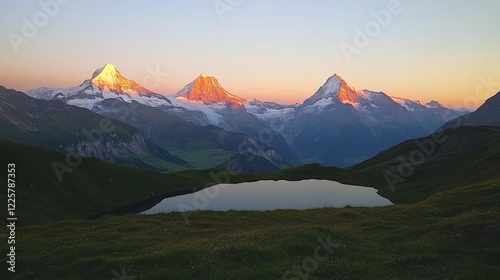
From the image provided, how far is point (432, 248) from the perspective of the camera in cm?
3138


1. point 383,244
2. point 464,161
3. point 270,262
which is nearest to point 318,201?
point 464,161

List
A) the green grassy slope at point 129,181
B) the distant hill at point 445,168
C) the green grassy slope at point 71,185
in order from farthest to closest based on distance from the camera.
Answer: the green grassy slope at point 71,185 < the green grassy slope at point 129,181 < the distant hill at point 445,168

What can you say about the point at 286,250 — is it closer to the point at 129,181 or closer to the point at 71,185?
the point at 71,185

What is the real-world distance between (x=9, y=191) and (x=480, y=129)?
181 m

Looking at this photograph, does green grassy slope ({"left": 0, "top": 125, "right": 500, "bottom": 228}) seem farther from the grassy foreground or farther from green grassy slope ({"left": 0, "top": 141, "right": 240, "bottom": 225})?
the grassy foreground

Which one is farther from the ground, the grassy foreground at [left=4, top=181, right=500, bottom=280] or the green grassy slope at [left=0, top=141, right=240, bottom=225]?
the green grassy slope at [left=0, top=141, right=240, bottom=225]

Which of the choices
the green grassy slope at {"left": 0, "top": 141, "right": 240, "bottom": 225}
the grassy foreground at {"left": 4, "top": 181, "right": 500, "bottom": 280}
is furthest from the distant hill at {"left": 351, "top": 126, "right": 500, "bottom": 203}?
the green grassy slope at {"left": 0, "top": 141, "right": 240, "bottom": 225}

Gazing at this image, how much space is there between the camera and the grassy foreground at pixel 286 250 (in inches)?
1073

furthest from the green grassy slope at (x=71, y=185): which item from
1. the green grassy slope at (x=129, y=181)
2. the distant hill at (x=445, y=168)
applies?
A: the distant hill at (x=445, y=168)

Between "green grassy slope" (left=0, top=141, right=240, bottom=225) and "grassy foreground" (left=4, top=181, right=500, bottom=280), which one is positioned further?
"green grassy slope" (left=0, top=141, right=240, bottom=225)

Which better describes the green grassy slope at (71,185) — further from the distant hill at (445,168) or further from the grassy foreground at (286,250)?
the distant hill at (445,168)

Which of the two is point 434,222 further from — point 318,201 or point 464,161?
point 464,161

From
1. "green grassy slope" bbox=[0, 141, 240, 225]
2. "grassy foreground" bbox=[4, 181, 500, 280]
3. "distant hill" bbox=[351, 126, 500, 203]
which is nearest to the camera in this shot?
"grassy foreground" bbox=[4, 181, 500, 280]

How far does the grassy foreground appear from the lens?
27.3 m
